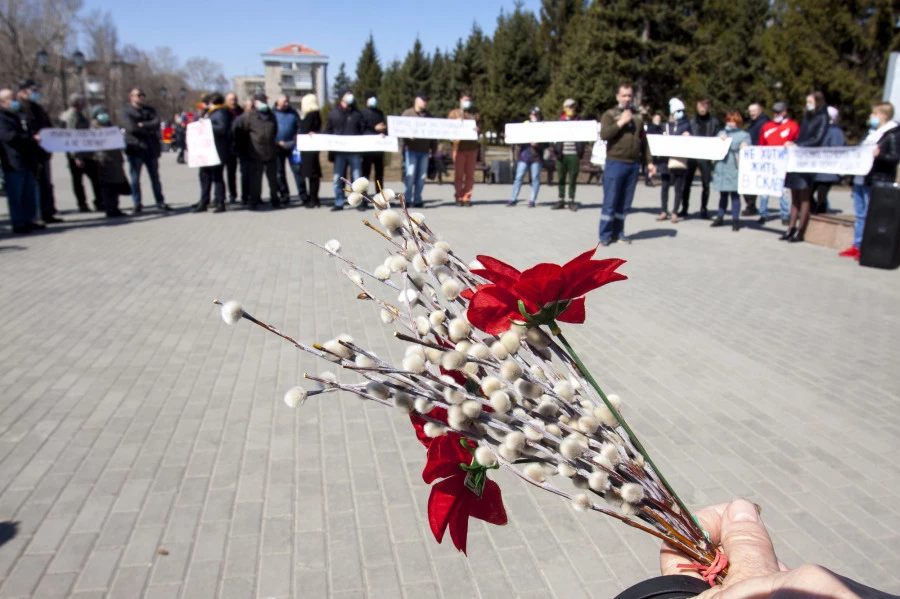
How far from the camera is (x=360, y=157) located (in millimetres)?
13586

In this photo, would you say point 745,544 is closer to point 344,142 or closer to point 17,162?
point 17,162

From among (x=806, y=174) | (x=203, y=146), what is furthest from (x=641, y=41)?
(x=203, y=146)

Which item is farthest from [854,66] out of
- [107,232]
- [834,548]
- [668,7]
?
[834,548]

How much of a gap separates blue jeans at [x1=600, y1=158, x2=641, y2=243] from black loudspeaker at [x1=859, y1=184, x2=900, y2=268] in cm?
307

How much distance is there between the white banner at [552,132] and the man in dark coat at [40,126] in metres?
→ 8.55

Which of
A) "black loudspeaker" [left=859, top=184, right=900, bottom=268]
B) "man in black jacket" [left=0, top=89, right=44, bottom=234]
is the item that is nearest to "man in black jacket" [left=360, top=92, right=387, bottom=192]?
"man in black jacket" [left=0, top=89, right=44, bottom=234]

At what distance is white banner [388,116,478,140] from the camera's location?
43.3 feet

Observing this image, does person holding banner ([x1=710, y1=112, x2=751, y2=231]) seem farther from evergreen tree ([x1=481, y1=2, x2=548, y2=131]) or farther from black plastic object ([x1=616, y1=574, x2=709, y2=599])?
evergreen tree ([x1=481, y1=2, x2=548, y2=131])

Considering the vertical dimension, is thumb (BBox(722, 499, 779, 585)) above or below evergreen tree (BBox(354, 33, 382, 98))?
below

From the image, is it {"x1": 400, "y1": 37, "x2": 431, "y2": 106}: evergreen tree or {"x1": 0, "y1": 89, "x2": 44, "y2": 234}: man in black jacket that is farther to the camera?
{"x1": 400, "y1": 37, "x2": 431, "y2": 106}: evergreen tree

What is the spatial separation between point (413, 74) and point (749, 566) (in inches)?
2279

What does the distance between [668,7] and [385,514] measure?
112ft

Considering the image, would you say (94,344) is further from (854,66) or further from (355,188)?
(854,66)

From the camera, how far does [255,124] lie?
13094mm
